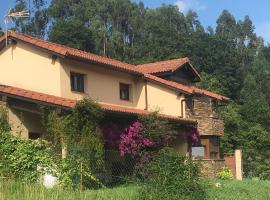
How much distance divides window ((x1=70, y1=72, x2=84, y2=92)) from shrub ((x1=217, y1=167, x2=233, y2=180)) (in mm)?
9275

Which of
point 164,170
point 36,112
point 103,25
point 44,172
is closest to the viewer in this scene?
point 164,170

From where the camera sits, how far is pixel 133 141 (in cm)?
2419

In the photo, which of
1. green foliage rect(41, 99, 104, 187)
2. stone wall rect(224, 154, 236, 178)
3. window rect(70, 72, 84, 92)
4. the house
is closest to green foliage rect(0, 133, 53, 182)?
green foliage rect(41, 99, 104, 187)

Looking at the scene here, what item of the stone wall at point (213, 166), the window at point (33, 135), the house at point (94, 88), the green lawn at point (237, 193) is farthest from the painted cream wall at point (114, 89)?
the green lawn at point (237, 193)

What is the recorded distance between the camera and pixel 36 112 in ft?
71.4

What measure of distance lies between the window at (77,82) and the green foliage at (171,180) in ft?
43.3

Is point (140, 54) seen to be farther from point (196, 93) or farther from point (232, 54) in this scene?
point (196, 93)

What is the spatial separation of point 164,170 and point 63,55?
41.0ft

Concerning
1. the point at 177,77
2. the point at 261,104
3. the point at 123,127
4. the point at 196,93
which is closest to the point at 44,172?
the point at 123,127

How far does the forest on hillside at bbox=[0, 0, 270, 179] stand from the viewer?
47.8 metres

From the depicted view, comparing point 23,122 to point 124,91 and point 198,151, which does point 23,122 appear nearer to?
point 124,91

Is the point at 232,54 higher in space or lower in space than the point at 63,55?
higher

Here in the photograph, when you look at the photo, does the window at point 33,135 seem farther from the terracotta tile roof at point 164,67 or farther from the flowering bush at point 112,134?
the terracotta tile roof at point 164,67

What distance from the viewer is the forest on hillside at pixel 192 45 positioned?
47750 mm
